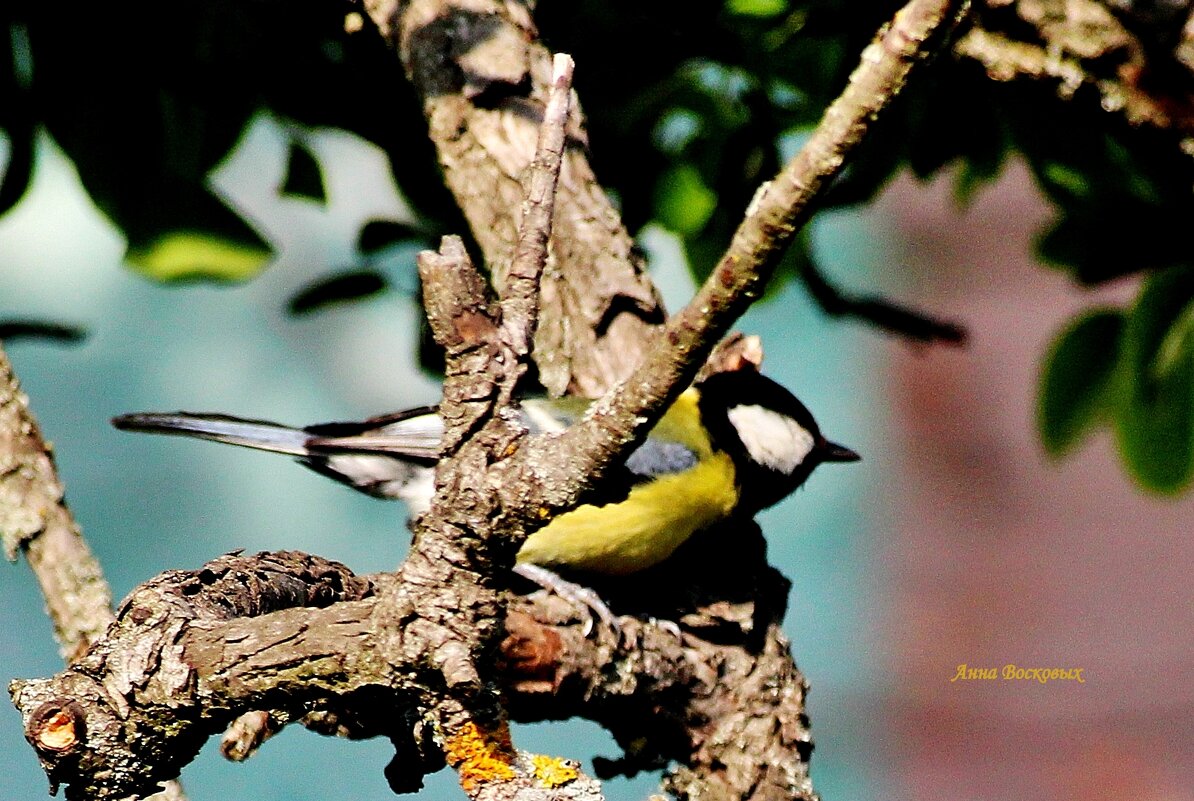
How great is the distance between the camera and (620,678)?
53.0 inches

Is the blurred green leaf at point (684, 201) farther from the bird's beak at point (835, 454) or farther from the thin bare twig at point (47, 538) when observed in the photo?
the thin bare twig at point (47, 538)

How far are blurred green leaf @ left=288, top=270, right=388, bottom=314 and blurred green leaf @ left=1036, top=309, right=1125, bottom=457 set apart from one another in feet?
3.03

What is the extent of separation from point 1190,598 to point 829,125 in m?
5.08

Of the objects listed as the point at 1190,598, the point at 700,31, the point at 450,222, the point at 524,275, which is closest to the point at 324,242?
the point at 450,222

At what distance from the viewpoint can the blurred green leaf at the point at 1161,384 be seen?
166 centimetres

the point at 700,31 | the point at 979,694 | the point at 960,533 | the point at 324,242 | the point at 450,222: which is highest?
the point at 960,533

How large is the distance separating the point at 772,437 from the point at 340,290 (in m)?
0.72

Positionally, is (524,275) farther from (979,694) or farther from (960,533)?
(960,533)

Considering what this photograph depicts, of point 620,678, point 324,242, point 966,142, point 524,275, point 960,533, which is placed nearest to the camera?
point 524,275

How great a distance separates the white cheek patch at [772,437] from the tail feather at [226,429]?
67cm

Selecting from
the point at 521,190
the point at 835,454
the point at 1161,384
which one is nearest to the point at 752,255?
the point at 521,190

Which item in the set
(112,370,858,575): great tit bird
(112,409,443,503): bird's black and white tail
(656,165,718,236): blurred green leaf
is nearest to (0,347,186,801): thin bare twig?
(112,370,858,575): great tit bird

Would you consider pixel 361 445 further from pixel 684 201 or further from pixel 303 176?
pixel 684 201

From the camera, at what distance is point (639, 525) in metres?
1.80
